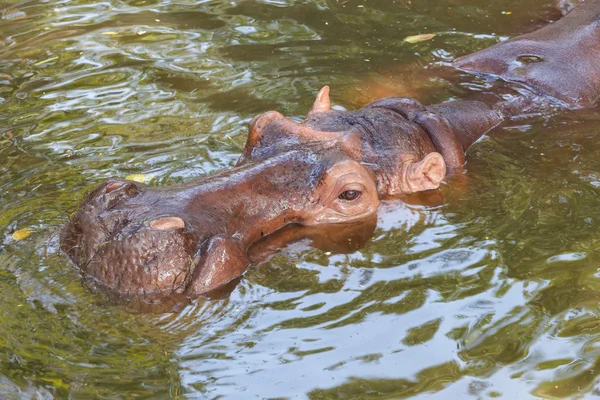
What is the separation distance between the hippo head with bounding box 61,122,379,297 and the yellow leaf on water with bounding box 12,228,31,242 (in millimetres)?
593

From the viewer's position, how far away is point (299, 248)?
5551mm

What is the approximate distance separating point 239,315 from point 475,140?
9.89ft

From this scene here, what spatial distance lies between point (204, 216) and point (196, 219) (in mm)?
75

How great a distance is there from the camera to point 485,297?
5141mm

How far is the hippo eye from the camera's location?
5761 mm

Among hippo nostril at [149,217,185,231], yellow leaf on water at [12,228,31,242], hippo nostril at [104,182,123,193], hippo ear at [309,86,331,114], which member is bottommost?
yellow leaf on water at [12,228,31,242]

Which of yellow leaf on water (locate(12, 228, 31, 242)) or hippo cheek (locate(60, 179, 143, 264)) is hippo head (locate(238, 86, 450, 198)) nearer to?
hippo cheek (locate(60, 179, 143, 264))

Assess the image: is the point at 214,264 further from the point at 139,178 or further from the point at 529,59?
the point at 529,59

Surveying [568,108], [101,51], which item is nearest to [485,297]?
[568,108]

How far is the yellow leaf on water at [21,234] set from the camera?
5.71 metres

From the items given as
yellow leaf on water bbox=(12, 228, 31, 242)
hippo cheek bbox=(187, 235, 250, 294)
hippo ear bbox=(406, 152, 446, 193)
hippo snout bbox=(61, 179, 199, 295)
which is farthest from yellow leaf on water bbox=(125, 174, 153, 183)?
hippo ear bbox=(406, 152, 446, 193)

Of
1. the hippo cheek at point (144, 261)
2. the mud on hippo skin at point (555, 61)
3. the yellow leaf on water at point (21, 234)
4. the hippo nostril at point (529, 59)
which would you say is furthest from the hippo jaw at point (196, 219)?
the hippo nostril at point (529, 59)

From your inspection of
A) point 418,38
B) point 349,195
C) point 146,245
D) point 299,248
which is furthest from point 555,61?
point 146,245

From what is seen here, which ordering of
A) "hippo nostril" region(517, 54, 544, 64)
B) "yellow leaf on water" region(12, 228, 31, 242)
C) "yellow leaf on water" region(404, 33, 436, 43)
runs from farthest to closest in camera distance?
"yellow leaf on water" region(404, 33, 436, 43), "hippo nostril" region(517, 54, 544, 64), "yellow leaf on water" region(12, 228, 31, 242)
